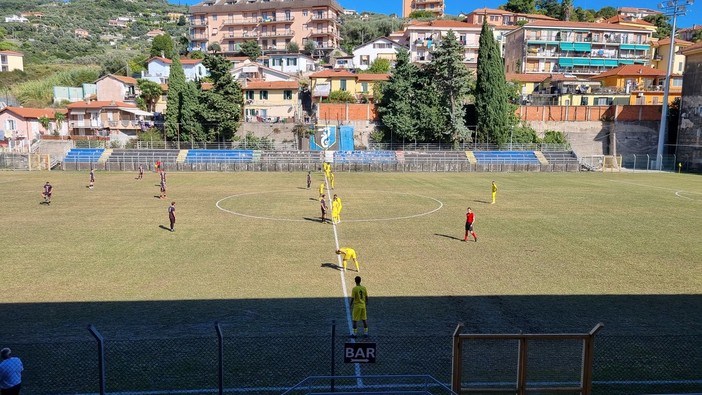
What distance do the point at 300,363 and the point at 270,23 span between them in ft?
356

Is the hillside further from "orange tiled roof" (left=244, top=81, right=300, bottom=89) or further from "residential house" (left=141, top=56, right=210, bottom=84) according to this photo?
"orange tiled roof" (left=244, top=81, right=300, bottom=89)

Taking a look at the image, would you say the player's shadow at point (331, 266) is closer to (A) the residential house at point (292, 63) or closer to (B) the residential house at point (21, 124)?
(B) the residential house at point (21, 124)

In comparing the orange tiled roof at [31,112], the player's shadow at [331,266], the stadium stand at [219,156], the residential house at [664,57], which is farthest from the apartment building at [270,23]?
the player's shadow at [331,266]

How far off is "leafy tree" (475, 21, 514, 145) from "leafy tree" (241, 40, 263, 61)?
54.8m

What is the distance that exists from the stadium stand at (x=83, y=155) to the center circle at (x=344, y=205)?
2867cm

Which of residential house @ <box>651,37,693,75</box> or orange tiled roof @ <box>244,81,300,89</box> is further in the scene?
residential house @ <box>651,37,693,75</box>

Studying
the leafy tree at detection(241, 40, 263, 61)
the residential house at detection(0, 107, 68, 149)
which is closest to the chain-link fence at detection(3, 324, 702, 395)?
the residential house at detection(0, 107, 68, 149)

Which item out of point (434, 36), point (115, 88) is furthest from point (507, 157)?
point (115, 88)

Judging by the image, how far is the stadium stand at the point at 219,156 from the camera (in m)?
54.8

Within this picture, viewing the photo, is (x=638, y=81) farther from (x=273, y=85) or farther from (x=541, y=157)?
(x=273, y=85)

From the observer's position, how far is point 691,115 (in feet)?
189

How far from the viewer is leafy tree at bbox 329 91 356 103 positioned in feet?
225

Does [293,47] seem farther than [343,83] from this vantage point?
Yes

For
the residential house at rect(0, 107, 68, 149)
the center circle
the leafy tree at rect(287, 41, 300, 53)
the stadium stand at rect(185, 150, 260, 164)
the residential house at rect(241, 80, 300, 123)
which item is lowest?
the center circle
